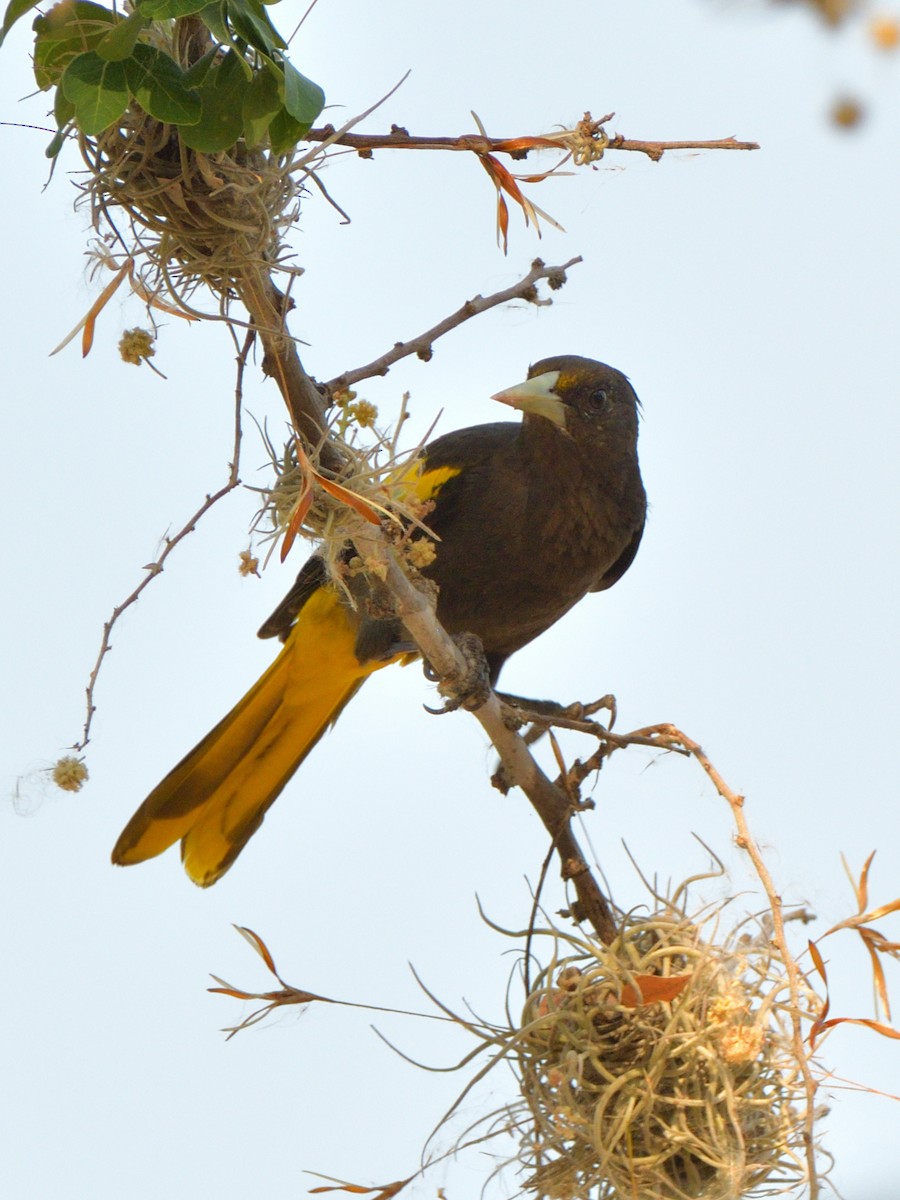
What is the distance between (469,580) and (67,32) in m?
1.98

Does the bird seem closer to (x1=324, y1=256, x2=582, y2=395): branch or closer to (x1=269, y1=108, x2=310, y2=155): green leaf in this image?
(x1=324, y1=256, x2=582, y2=395): branch

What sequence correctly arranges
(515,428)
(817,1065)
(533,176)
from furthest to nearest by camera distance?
(515,428) < (817,1065) < (533,176)

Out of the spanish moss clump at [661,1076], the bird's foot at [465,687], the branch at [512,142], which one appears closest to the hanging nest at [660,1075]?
the spanish moss clump at [661,1076]

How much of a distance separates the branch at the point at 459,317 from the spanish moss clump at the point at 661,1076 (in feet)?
3.41

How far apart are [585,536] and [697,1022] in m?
1.57

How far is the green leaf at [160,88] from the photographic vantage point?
1597 mm

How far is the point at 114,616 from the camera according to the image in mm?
1965

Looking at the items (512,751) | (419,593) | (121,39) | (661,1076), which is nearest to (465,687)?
(512,751)

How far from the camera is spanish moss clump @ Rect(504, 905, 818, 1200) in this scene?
2.06 metres

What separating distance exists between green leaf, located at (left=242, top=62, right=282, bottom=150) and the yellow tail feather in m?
1.85

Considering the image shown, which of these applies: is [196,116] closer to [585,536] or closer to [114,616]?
[114,616]

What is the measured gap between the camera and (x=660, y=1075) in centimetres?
209

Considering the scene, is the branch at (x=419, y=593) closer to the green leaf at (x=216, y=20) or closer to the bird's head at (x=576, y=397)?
the green leaf at (x=216, y=20)

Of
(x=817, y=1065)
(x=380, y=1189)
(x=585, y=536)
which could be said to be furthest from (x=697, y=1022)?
(x=585, y=536)
